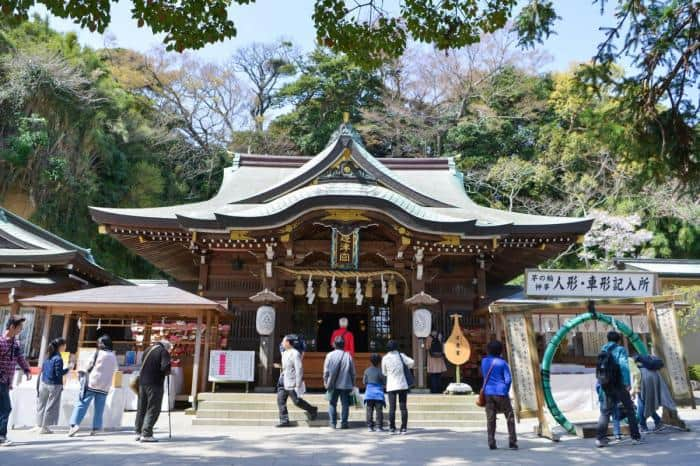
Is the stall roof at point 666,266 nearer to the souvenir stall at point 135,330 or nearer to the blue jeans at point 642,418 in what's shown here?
the blue jeans at point 642,418

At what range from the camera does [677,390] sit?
7.46m

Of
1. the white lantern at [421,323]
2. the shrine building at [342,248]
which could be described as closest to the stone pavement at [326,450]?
the white lantern at [421,323]

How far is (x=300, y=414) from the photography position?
31.9 feet

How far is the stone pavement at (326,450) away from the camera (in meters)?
5.85

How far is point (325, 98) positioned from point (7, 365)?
30708mm

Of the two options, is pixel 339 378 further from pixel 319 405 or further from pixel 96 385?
pixel 96 385

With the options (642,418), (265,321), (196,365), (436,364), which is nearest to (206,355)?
(196,365)

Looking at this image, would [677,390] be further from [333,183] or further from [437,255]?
[333,183]

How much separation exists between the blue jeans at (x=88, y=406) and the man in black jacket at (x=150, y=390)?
92 cm

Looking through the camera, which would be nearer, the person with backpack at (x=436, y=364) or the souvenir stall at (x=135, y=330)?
the souvenir stall at (x=135, y=330)

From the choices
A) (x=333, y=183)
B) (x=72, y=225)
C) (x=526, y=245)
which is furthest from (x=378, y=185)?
(x=72, y=225)

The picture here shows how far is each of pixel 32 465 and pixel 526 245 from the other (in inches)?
444

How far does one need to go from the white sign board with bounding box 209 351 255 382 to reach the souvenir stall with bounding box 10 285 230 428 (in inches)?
13.4

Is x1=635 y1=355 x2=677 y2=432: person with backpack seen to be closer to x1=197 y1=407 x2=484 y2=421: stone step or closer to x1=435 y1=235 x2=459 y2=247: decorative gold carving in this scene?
x1=197 y1=407 x2=484 y2=421: stone step
